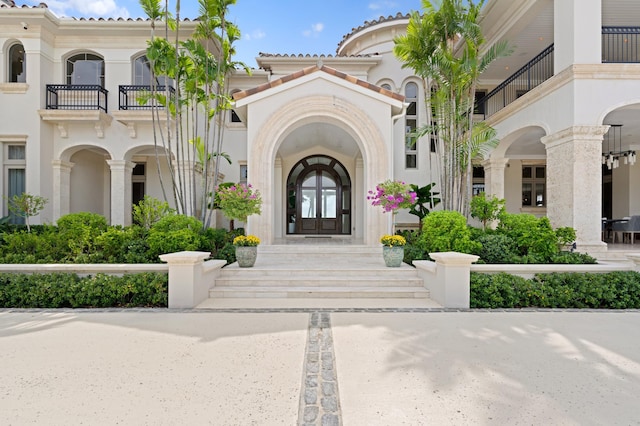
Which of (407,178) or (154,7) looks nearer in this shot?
(154,7)

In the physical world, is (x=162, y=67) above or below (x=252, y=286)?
above

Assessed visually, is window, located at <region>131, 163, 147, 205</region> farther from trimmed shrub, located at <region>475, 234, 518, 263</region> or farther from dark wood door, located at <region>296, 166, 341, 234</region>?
trimmed shrub, located at <region>475, 234, 518, 263</region>

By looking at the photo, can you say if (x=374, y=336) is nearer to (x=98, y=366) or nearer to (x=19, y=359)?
(x=98, y=366)

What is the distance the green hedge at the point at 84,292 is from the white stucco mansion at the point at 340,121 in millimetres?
3615

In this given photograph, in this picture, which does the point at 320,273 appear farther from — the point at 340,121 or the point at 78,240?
the point at 78,240

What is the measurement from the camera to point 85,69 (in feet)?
42.1

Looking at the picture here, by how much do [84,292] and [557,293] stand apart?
852 cm

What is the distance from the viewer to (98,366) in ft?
11.2

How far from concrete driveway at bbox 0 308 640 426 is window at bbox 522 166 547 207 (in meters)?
11.8

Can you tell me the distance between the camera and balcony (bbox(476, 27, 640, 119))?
398 inches

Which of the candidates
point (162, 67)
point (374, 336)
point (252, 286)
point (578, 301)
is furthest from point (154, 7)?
point (578, 301)

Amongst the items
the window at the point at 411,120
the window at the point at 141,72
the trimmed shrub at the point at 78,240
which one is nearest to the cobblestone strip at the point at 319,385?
the trimmed shrub at the point at 78,240

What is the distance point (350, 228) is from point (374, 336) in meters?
9.97

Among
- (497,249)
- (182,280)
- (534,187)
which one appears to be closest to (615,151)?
(534,187)
